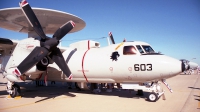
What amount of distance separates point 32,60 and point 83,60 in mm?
3641

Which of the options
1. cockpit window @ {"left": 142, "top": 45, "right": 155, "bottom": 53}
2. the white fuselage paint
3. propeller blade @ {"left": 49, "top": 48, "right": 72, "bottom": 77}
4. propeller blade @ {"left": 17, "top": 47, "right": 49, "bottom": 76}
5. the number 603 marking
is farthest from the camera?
propeller blade @ {"left": 49, "top": 48, "right": 72, "bottom": 77}

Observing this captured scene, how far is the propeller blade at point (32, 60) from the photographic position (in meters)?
10.8

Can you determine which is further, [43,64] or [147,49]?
[43,64]

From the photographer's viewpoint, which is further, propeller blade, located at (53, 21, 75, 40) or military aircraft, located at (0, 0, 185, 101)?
propeller blade, located at (53, 21, 75, 40)

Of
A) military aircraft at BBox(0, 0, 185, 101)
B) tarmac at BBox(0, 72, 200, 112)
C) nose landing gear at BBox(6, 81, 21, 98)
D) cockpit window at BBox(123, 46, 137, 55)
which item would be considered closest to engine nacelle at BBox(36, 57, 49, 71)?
military aircraft at BBox(0, 0, 185, 101)

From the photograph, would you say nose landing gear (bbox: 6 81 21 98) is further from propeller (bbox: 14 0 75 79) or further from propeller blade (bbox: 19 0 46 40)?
propeller blade (bbox: 19 0 46 40)

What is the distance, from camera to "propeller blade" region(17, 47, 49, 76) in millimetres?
10828

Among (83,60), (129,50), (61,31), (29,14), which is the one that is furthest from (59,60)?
(129,50)

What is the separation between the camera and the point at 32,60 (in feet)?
36.1

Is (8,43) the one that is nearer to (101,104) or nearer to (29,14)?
(29,14)

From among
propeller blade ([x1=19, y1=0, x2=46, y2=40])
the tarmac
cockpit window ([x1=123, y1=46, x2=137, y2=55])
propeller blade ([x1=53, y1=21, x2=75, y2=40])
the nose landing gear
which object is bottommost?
the tarmac

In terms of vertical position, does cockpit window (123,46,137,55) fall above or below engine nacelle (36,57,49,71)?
above

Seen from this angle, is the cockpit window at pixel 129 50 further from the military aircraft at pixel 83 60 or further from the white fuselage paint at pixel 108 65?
the white fuselage paint at pixel 108 65

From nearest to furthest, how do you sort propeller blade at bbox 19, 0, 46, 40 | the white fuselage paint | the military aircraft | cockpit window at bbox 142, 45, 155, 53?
the white fuselage paint
the military aircraft
cockpit window at bbox 142, 45, 155, 53
propeller blade at bbox 19, 0, 46, 40
